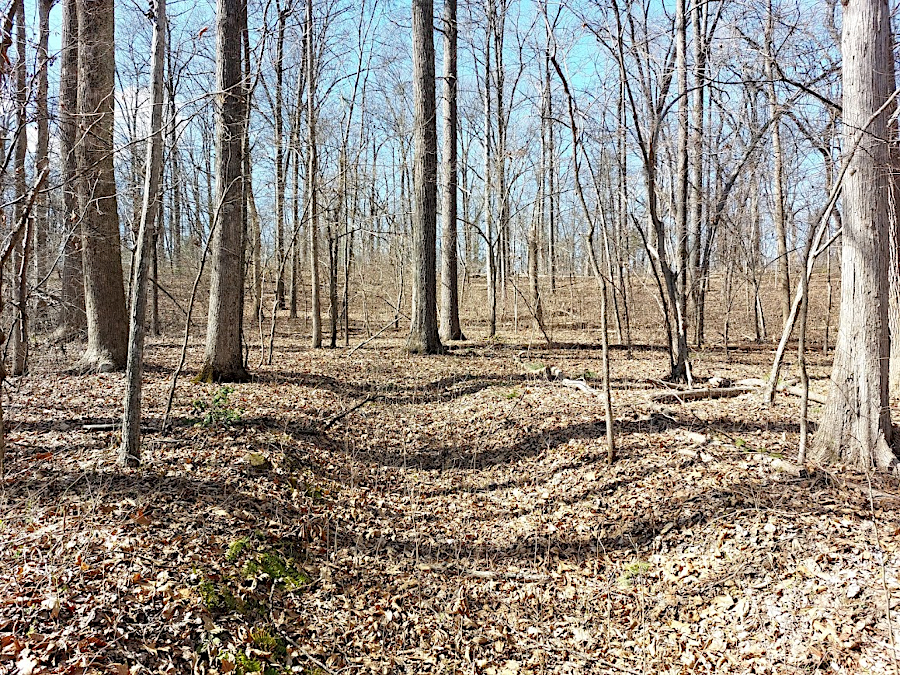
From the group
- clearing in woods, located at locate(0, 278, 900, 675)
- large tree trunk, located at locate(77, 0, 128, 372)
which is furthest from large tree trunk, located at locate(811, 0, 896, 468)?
large tree trunk, located at locate(77, 0, 128, 372)

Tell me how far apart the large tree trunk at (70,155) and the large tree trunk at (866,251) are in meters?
8.26

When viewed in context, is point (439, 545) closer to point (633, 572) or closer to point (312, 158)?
point (633, 572)

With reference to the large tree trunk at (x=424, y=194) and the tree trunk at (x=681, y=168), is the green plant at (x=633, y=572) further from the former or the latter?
the large tree trunk at (x=424, y=194)

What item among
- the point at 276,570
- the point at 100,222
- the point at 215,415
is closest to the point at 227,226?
the point at 100,222

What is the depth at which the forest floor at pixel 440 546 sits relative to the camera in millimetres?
3092

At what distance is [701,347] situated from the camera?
13602 mm

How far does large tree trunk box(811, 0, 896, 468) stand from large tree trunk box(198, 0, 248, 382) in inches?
292

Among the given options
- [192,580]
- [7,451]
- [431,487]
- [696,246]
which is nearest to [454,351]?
[696,246]

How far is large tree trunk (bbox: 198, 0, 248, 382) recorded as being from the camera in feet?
27.1

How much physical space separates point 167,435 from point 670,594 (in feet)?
15.9

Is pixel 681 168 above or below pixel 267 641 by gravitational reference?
above

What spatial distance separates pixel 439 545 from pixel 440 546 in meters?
0.02

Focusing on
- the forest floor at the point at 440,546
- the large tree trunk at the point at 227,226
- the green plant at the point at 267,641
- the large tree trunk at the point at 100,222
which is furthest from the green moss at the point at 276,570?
the large tree trunk at the point at 100,222

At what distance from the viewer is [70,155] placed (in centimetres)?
766
